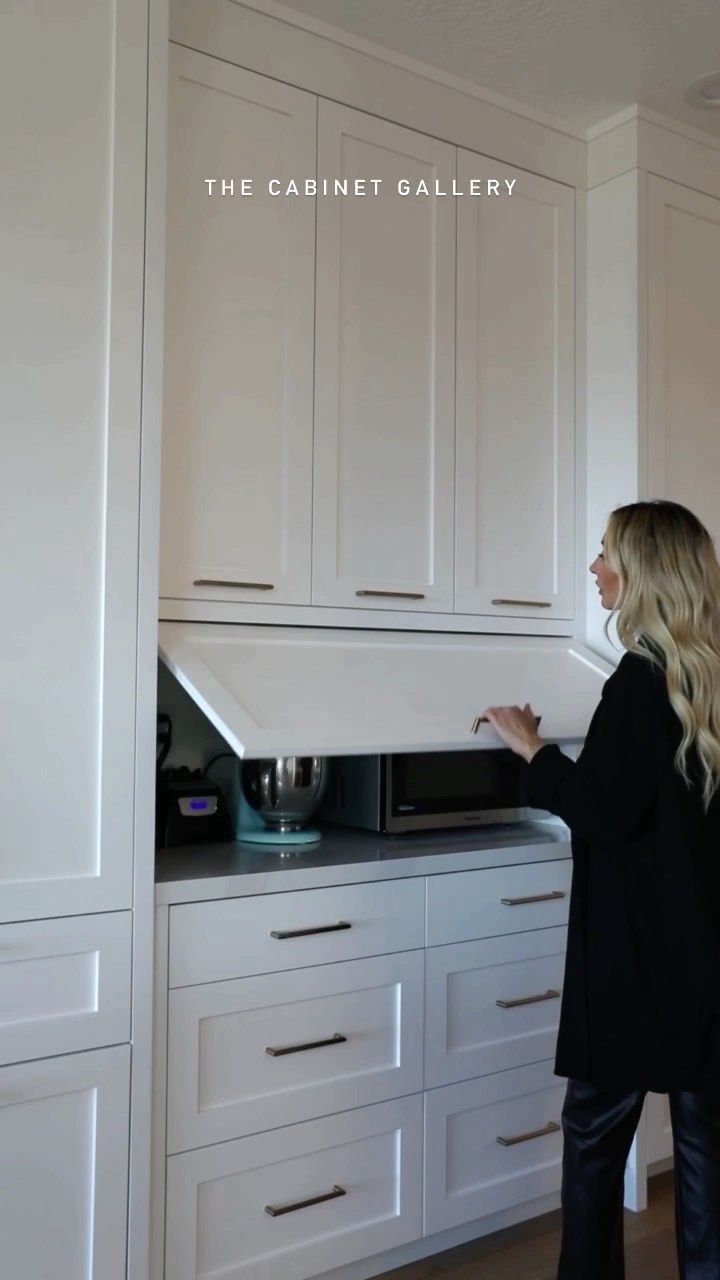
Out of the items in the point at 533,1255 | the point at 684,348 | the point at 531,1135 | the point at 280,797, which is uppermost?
the point at 684,348

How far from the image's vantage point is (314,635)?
2.33m

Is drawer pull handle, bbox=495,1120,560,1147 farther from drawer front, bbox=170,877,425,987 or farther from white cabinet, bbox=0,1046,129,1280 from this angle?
white cabinet, bbox=0,1046,129,1280

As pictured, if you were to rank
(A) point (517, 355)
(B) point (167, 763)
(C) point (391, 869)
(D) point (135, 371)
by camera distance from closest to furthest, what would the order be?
(D) point (135, 371)
(C) point (391, 869)
(B) point (167, 763)
(A) point (517, 355)

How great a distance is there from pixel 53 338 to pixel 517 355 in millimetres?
1335

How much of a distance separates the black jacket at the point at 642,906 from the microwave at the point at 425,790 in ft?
1.63

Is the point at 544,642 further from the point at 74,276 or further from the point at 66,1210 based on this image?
the point at 66,1210

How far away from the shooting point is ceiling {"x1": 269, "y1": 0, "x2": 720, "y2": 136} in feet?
7.58

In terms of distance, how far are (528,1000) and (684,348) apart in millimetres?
1706

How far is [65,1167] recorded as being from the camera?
175 centimetres

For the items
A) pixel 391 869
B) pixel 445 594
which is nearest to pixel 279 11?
pixel 445 594

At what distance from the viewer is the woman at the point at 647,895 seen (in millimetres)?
1738

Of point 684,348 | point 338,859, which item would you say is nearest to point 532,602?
point 684,348

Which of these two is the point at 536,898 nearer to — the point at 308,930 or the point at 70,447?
the point at 308,930

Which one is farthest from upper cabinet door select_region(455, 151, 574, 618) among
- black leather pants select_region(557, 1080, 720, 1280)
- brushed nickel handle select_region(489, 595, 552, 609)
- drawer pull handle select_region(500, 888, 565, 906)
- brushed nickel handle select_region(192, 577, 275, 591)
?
black leather pants select_region(557, 1080, 720, 1280)
